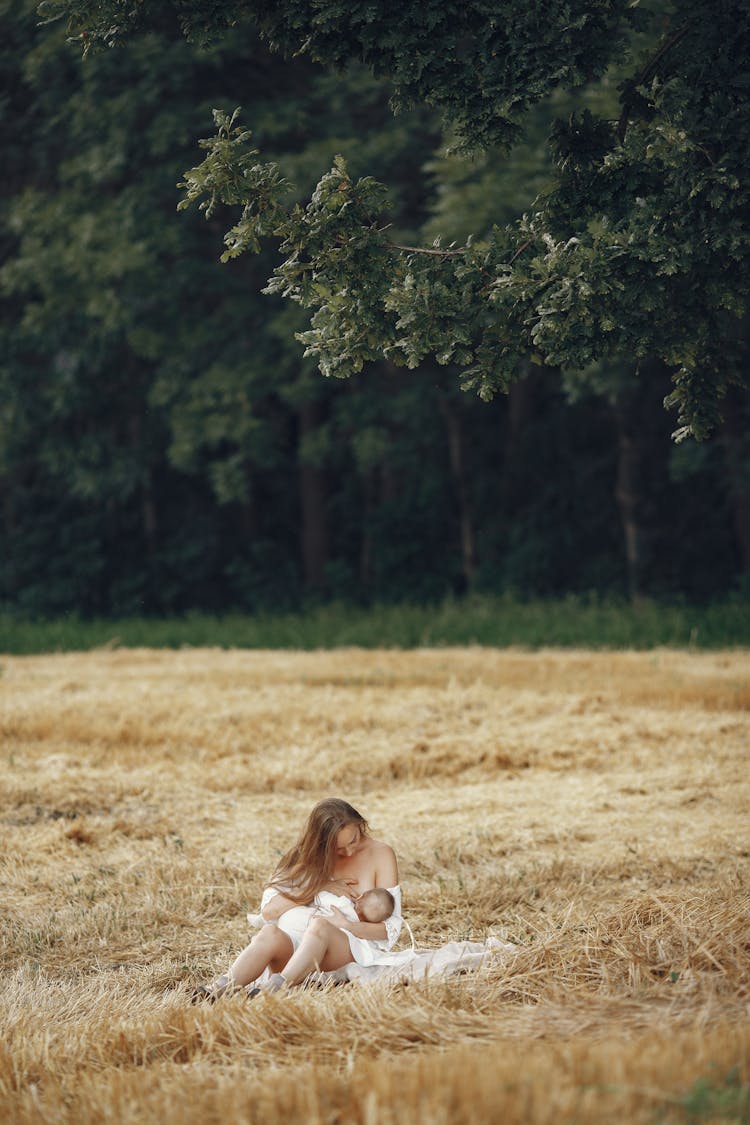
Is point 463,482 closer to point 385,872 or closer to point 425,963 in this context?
point 385,872

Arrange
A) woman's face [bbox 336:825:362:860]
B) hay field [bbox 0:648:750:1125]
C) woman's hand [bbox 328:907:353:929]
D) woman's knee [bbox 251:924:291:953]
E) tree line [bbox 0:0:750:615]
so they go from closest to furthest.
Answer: hay field [bbox 0:648:750:1125] < woman's knee [bbox 251:924:291:953] < woman's hand [bbox 328:907:353:929] < woman's face [bbox 336:825:362:860] < tree line [bbox 0:0:750:615]

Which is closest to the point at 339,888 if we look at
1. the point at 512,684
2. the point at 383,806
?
the point at 383,806

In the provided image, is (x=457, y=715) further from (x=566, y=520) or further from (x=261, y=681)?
(x=566, y=520)

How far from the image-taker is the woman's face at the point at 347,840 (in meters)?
5.54

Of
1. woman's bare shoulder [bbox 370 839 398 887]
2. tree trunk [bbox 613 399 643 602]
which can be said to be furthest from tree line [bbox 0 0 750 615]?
woman's bare shoulder [bbox 370 839 398 887]

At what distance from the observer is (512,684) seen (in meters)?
13.0

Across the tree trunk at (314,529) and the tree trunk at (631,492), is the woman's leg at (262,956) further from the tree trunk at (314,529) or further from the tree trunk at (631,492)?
the tree trunk at (314,529)

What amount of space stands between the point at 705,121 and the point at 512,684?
808 centimetres

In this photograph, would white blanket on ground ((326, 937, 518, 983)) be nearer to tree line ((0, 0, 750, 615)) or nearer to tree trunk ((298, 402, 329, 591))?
tree line ((0, 0, 750, 615))

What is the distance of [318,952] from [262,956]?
0.23 meters

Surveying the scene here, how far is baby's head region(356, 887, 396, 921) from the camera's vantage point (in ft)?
18.1

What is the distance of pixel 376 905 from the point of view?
18.1ft

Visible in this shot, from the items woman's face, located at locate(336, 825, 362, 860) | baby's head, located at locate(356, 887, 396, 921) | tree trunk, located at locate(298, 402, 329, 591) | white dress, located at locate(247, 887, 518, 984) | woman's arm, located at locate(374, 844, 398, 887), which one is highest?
tree trunk, located at locate(298, 402, 329, 591)

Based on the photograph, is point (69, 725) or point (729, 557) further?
point (729, 557)
